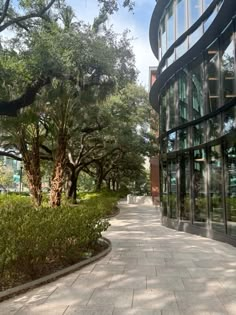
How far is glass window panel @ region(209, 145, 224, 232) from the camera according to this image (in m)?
9.82

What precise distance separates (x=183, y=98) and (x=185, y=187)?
3.16m

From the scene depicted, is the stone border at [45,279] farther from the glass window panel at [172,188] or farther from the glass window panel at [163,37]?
the glass window panel at [163,37]

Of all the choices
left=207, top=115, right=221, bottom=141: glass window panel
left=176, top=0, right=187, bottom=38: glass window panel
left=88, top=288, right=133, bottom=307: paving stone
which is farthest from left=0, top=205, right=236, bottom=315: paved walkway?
left=176, top=0, right=187, bottom=38: glass window panel

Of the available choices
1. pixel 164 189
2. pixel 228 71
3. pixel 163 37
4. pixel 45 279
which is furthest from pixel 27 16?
pixel 164 189

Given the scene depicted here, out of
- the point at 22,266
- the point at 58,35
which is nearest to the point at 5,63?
the point at 58,35

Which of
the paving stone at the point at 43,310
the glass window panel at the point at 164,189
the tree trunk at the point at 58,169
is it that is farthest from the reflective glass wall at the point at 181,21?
the paving stone at the point at 43,310

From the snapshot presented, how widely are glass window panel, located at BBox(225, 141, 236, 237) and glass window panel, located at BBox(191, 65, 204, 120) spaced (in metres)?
2.15

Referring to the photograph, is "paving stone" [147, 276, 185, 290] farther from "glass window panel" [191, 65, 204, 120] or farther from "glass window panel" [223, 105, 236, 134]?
"glass window panel" [191, 65, 204, 120]

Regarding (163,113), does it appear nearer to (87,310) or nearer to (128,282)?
(128,282)

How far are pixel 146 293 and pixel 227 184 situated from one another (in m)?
5.33

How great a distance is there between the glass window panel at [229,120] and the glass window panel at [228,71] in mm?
393

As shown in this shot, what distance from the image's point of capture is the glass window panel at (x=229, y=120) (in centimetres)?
885

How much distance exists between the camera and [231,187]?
917 centimetres

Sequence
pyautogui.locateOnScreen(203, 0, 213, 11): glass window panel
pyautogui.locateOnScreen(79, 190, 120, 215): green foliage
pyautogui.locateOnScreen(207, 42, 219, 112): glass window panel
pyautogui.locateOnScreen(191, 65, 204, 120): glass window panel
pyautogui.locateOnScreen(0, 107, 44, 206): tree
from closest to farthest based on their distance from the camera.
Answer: pyautogui.locateOnScreen(207, 42, 219, 112): glass window panel, pyautogui.locateOnScreen(203, 0, 213, 11): glass window panel, pyautogui.locateOnScreen(191, 65, 204, 120): glass window panel, pyautogui.locateOnScreen(79, 190, 120, 215): green foliage, pyautogui.locateOnScreen(0, 107, 44, 206): tree
